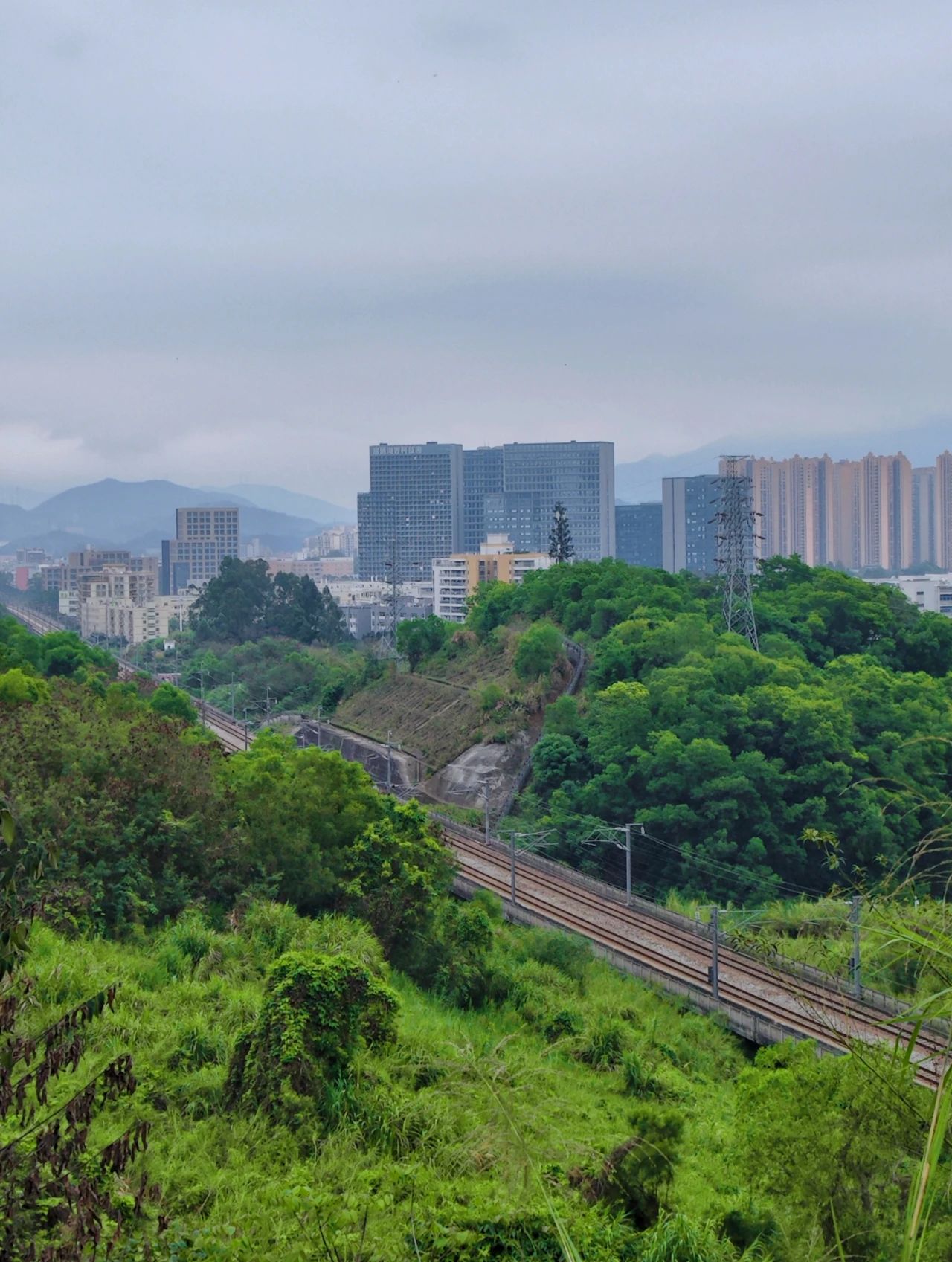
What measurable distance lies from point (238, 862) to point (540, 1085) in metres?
5.82

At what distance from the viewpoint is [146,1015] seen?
1046 centimetres

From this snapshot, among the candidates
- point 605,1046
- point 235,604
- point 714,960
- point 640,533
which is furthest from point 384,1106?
point 640,533

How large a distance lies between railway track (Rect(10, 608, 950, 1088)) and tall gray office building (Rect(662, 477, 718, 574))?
102489 millimetres

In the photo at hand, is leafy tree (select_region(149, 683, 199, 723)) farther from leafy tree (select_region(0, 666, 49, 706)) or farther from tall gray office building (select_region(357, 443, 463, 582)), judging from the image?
tall gray office building (select_region(357, 443, 463, 582))

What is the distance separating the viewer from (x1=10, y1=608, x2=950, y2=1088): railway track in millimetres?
16531

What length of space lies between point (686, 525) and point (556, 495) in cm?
1388

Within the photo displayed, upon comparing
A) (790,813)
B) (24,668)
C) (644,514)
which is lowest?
(790,813)

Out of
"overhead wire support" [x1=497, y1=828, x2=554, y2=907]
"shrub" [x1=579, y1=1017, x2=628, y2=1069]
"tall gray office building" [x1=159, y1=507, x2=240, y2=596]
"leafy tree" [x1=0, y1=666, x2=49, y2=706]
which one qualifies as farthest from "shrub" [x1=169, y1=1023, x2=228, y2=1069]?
"tall gray office building" [x1=159, y1=507, x2=240, y2=596]

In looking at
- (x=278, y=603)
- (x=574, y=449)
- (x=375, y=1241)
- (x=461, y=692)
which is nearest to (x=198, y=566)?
(x=574, y=449)

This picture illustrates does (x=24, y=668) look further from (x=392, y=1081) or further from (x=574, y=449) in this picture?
(x=574, y=449)

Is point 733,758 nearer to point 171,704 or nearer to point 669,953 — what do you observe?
point 669,953

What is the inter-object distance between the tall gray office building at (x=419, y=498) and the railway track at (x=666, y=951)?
105 meters

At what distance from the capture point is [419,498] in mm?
132500

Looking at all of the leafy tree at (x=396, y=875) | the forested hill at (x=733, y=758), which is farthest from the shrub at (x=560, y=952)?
the forested hill at (x=733, y=758)
